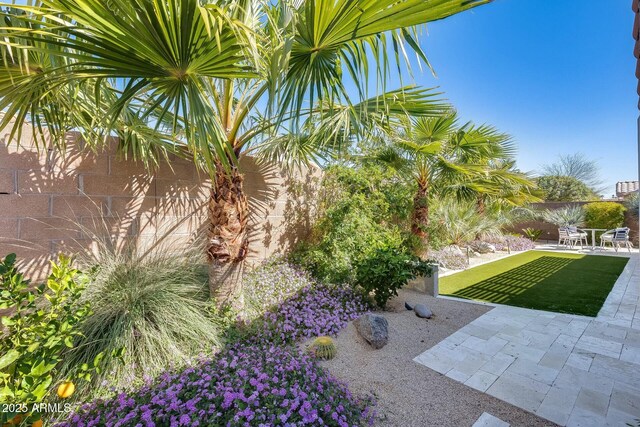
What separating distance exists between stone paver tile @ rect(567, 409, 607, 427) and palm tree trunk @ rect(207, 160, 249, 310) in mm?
3503

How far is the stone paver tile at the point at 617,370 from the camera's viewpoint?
267 cm

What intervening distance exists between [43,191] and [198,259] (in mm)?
1929

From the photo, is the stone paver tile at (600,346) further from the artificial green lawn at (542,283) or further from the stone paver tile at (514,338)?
the artificial green lawn at (542,283)

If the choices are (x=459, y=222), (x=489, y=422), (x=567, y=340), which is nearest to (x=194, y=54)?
(x=489, y=422)

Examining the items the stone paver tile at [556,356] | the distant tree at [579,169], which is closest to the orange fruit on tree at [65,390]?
the stone paver tile at [556,356]

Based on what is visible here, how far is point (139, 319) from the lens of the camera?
270cm

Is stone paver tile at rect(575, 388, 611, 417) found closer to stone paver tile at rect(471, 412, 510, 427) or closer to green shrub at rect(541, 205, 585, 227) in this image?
stone paver tile at rect(471, 412, 510, 427)

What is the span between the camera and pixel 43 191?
3.13 metres

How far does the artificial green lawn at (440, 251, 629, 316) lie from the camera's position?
5184 mm

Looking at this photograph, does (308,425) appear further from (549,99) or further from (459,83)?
(549,99)

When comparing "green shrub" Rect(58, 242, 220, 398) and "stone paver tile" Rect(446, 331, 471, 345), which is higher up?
"green shrub" Rect(58, 242, 220, 398)

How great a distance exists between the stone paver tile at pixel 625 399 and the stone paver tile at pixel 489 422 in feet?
3.53

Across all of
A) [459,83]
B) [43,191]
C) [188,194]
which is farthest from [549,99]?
[43,191]

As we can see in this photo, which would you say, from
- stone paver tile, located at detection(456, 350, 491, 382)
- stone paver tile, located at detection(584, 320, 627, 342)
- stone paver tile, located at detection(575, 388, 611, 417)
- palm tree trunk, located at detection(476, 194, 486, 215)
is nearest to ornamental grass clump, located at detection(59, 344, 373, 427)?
stone paver tile, located at detection(456, 350, 491, 382)
